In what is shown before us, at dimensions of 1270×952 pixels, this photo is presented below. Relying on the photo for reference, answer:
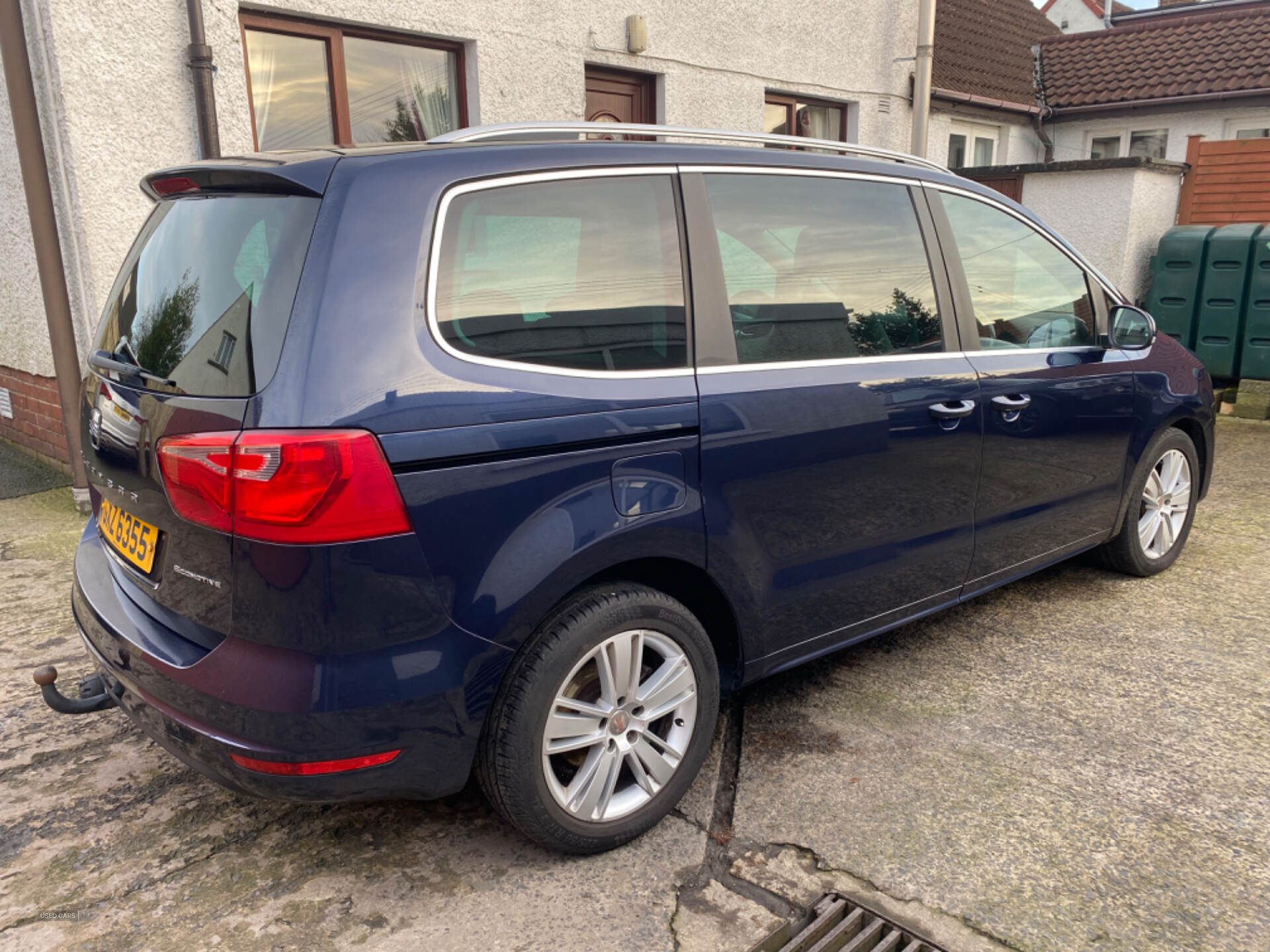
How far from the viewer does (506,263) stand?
2.22 m

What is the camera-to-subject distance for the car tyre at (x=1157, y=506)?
4086 millimetres

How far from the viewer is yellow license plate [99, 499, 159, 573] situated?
87.0 inches

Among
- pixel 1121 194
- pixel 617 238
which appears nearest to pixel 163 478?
pixel 617 238

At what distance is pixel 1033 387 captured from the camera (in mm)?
3389

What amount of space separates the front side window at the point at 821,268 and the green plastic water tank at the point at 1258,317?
585 centimetres

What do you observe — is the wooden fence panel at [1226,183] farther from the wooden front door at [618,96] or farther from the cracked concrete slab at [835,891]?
the cracked concrete slab at [835,891]

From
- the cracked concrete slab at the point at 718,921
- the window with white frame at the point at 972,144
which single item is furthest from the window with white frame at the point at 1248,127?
the cracked concrete slab at the point at 718,921

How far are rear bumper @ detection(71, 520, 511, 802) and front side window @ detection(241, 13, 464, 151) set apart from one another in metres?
3.76

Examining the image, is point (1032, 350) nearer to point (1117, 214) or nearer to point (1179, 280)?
point (1179, 280)

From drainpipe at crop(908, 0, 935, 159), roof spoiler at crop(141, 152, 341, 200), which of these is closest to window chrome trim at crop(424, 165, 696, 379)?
roof spoiler at crop(141, 152, 341, 200)

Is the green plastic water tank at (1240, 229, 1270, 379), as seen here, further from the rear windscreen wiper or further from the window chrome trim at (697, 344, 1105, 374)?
the rear windscreen wiper

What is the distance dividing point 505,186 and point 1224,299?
7.44m

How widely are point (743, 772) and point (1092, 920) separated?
0.96 metres

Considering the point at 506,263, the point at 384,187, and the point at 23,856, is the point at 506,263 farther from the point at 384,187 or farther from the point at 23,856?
the point at 23,856
